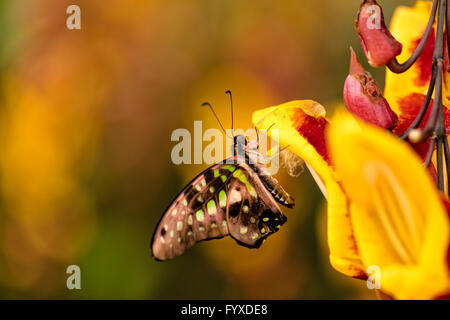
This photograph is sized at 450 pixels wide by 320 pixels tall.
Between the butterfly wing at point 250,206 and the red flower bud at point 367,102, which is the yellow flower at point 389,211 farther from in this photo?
the butterfly wing at point 250,206

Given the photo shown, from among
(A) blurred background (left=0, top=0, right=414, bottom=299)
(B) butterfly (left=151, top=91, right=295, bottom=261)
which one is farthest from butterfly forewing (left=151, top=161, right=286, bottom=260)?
(A) blurred background (left=0, top=0, right=414, bottom=299)

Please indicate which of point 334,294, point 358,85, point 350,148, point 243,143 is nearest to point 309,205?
point 334,294

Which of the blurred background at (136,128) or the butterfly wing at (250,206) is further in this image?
the blurred background at (136,128)

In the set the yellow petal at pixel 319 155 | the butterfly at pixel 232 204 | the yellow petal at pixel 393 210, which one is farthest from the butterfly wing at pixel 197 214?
the yellow petal at pixel 393 210

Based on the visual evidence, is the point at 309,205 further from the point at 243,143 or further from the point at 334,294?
the point at 243,143

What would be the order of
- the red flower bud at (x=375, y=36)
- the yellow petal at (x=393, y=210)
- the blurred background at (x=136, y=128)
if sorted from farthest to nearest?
the blurred background at (x=136, y=128) < the red flower bud at (x=375, y=36) < the yellow petal at (x=393, y=210)

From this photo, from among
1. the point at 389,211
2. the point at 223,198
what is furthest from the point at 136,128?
the point at 389,211

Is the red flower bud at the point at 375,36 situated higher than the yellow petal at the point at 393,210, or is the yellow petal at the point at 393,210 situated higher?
the red flower bud at the point at 375,36

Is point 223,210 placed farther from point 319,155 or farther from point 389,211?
point 389,211
